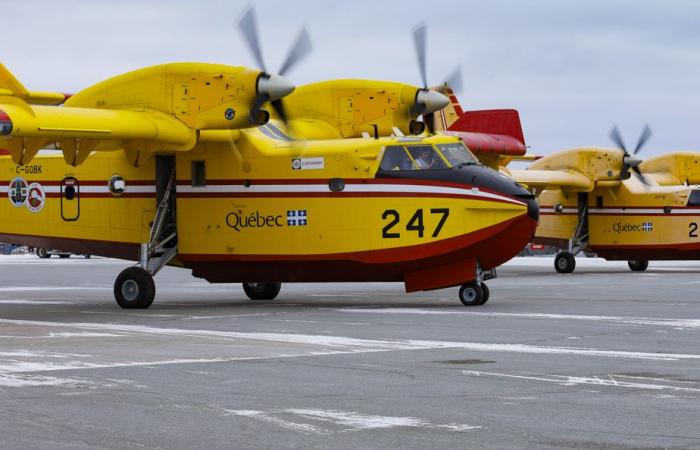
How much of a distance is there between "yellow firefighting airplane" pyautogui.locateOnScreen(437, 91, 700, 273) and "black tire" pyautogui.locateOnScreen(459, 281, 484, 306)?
1693 centimetres

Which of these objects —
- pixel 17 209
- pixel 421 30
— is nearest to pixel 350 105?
pixel 421 30

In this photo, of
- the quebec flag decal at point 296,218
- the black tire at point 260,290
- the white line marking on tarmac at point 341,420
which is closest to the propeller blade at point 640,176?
the black tire at point 260,290

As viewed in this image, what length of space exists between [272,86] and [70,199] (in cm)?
545

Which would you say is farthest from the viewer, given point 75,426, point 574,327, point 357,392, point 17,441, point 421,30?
point 421,30

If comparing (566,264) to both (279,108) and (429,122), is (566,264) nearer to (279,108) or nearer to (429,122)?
(429,122)

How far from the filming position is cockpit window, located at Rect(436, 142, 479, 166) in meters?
22.3

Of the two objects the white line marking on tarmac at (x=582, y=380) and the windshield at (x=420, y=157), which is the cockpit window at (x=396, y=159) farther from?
the white line marking on tarmac at (x=582, y=380)

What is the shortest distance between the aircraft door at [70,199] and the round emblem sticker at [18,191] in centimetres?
90

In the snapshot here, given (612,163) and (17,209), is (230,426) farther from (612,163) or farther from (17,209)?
(612,163)

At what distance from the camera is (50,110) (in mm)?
20578

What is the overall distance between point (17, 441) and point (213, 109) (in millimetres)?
14727

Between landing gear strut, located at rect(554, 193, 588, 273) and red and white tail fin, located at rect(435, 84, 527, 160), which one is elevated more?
red and white tail fin, located at rect(435, 84, 527, 160)

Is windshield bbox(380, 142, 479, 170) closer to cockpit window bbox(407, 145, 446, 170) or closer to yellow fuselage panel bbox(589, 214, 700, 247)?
cockpit window bbox(407, 145, 446, 170)

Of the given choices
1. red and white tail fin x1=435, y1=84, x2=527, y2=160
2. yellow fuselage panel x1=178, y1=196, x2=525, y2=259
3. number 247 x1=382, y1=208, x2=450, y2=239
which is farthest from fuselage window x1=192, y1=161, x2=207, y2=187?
red and white tail fin x1=435, y1=84, x2=527, y2=160
